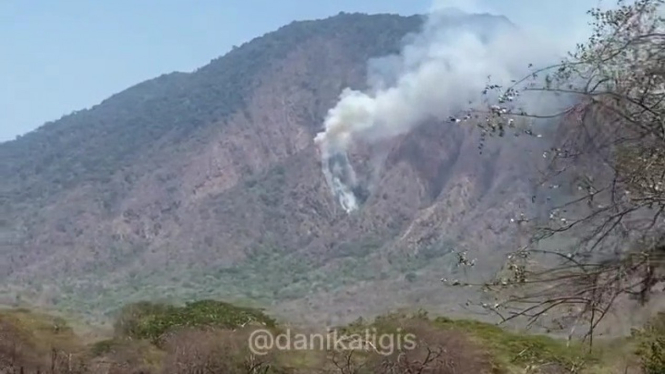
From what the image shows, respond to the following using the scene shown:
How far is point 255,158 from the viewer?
76750 millimetres

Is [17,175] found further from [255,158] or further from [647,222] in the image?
[647,222]

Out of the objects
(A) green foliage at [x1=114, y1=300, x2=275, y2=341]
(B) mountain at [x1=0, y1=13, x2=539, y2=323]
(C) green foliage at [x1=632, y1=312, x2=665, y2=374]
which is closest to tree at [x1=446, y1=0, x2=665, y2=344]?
(C) green foliage at [x1=632, y1=312, x2=665, y2=374]

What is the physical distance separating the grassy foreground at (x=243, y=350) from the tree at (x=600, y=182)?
11.9 metres

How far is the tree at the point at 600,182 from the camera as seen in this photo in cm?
366

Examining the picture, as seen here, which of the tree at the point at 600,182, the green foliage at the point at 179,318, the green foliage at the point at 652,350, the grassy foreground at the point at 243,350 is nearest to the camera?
the tree at the point at 600,182

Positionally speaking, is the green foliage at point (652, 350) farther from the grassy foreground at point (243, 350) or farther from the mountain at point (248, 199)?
the mountain at point (248, 199)

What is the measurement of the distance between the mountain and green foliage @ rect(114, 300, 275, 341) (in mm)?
4842

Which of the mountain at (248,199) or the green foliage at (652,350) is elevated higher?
the mountain at (248,199)

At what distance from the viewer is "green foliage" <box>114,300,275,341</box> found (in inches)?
855

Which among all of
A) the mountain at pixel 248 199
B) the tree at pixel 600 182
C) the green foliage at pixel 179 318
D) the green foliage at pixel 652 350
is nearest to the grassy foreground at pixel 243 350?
the green foliage at pixel 179 318

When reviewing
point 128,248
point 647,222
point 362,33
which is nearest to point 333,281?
point 128,248

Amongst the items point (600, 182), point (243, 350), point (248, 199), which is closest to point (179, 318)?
point (243, 350)

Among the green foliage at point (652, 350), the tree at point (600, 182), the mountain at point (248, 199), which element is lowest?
the green foliage at point (652, 350)

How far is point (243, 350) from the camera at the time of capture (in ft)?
63.3
